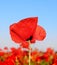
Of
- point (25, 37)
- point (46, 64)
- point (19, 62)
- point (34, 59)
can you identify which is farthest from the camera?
point (46, 64)

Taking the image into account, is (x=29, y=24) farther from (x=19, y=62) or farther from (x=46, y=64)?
(x=46, y=64)

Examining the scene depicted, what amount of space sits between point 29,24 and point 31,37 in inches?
2.4

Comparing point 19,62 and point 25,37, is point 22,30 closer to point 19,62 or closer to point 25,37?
point 25,37

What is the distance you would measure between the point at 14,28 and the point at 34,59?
245 centimetres

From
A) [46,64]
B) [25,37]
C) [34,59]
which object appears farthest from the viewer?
[46,64]

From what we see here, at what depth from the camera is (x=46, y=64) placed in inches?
155

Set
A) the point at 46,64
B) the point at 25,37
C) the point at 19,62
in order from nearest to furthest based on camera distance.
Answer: the point at 25,37 → the point at 19,62 → the point at 46,64

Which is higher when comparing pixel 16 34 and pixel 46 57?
pixel 16 34

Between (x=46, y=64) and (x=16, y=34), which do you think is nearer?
(x=16, y=34)

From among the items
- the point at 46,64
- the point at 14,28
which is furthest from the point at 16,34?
the point at 46,64

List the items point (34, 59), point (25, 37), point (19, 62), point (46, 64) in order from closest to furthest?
point (25, 37)
point (19, 62)
point (34, 59)
point (46, 64)

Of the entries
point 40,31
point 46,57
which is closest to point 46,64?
point 46,57

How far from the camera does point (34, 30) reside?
1.14 meters

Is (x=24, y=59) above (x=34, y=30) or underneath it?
underneath
